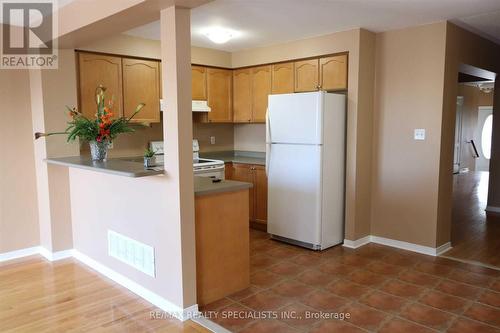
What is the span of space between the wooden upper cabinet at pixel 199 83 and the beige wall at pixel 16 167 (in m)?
1.91

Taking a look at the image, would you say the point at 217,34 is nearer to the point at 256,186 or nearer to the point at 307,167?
the point at 307,167

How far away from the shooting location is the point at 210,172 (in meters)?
4.83

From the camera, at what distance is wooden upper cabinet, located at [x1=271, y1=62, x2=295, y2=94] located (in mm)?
4758

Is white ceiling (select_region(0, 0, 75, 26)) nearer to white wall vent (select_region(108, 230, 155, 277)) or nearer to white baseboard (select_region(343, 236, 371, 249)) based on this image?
white wall vent (select_region(108, 230, 155, 277))

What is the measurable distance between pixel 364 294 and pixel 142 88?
3222mm

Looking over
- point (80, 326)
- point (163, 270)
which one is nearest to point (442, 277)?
point (163, 270)


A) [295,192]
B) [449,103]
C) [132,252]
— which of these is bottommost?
[132,252]

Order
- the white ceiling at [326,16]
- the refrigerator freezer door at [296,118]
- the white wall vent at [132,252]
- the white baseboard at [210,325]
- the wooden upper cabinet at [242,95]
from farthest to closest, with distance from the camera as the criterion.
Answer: the wooden upper cabinet at [242,95] → the refrigerator freezer door at [296,118] → the white ceiling at [326,16] → the white wall vent at [132,252] → the white baseboard at [210,325]

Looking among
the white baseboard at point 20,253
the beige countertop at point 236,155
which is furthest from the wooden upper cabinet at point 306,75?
the white baseboard at point 20,253

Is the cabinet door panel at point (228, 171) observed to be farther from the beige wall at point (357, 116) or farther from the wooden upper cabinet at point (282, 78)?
the beige wall at point (357, 116)

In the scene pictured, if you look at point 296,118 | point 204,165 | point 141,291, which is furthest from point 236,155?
point 141,291

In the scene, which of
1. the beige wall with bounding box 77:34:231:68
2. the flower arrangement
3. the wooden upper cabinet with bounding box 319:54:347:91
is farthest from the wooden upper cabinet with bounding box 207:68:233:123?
the flower arrangement

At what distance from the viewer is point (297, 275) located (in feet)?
11.5

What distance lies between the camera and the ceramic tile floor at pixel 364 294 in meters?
2.64
